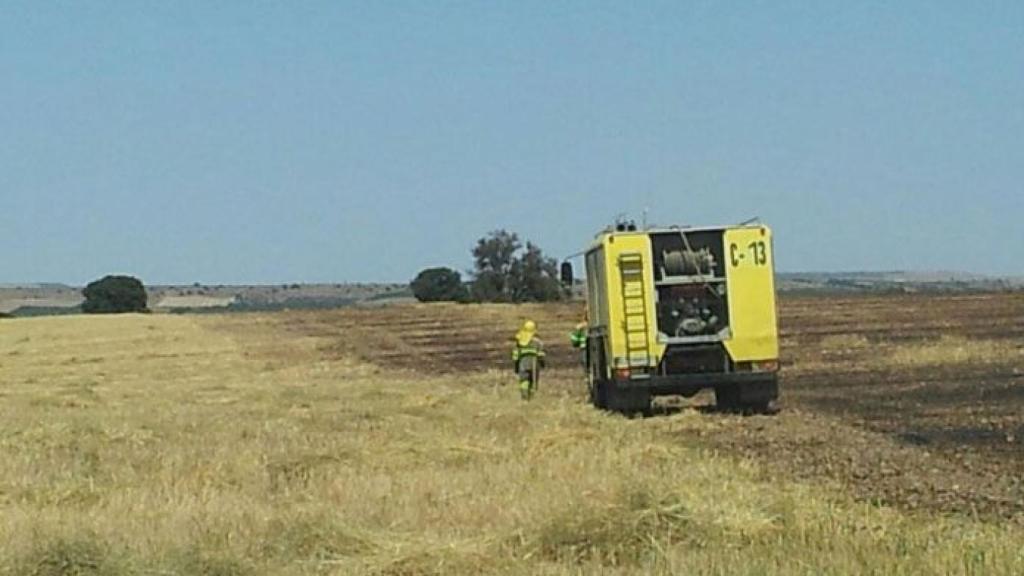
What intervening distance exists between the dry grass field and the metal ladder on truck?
91 cm

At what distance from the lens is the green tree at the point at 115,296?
116 metres

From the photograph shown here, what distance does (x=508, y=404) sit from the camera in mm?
27500

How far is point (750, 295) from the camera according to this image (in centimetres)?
2544

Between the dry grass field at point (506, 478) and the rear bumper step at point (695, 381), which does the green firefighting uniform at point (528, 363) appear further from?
the rear bumper step at point (695, 381)

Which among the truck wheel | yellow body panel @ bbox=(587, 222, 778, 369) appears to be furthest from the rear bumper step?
the truck wheel

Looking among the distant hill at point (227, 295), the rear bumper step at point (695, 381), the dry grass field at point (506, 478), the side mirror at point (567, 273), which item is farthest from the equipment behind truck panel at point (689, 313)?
the distant hill at point (227, 295)

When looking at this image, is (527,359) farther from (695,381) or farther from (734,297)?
(734,297)

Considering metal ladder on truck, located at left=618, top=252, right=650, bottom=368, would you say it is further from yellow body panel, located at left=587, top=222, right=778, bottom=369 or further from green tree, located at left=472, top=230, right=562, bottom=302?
green tree, located at left=472, top=230, right=562, bottom=302

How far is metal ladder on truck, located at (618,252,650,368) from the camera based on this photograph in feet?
83.1

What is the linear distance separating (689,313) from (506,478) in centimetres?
1026

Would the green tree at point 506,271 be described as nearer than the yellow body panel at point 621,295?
No

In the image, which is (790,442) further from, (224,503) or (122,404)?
(122,404)

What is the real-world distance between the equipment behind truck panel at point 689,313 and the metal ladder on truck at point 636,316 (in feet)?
0.05

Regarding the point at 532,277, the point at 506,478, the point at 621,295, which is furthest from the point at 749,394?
the point at 532,277
